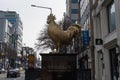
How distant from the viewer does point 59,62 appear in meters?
14.8

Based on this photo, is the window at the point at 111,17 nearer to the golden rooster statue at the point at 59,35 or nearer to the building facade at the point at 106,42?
the building facade at the point at 106,42

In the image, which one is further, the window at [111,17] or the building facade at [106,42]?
the window at [111,17]

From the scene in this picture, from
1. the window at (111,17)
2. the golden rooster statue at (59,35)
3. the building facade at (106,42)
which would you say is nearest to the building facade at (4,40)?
the building facade at (106,42)

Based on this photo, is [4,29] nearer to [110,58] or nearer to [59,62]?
[110,58]

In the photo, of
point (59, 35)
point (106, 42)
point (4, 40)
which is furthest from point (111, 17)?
point (4, 40)

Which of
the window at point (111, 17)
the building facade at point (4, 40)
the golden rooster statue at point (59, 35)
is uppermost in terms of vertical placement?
the building facade at point (4, 40)

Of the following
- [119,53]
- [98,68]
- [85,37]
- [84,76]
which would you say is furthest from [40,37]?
[84,76]

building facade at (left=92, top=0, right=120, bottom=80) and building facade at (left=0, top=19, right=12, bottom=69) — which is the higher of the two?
building facade at (left=0, top=19, right=12, bottom=69)

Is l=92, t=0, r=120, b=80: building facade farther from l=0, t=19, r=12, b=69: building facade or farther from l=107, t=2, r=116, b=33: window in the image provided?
l=0, t=19, r=12, b=69: building facade

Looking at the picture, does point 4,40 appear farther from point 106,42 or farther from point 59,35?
point 59,35

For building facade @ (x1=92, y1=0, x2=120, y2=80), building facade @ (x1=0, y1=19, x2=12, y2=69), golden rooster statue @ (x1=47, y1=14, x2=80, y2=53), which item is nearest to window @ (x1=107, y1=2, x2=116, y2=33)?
building facade @ (x1=92, y1=0, x2=120, y2=80)

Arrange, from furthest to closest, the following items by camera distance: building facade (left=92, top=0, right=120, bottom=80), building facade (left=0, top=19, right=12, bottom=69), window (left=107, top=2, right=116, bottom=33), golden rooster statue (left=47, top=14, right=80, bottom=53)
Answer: building facade (left=0, top=19, right=12, bottom=69) → window (left=107, top=2, right=116, bottom=33) → building facade (left=92, top=0, right=120, bottom=80) → golden rooster statue (left=47, top=14, right=80, bottom=53)

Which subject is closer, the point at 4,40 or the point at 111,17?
the point at 111,17

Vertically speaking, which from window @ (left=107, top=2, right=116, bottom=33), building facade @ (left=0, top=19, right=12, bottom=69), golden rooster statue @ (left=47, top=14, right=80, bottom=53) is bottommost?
golden rooster statue @ (left=47, top=14, right=80, bottom=53)
